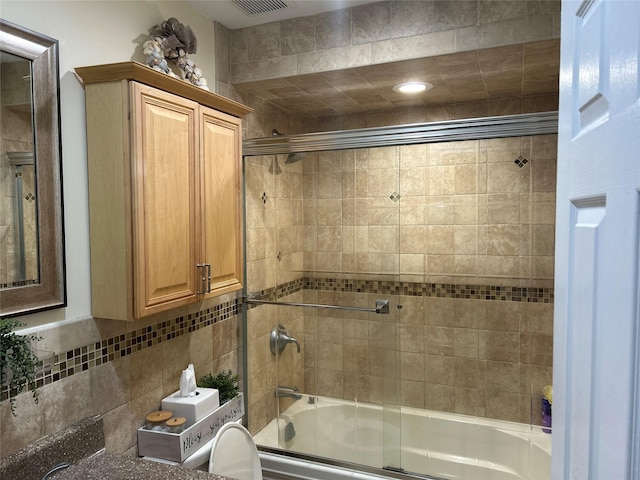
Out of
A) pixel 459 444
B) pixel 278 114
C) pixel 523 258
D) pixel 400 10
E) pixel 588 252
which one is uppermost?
pixel 400 10

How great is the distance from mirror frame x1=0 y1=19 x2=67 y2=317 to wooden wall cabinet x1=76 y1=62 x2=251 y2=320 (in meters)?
0.11

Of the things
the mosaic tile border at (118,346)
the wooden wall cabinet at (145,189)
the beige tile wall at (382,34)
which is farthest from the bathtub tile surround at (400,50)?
the mosaic tile border at (118,346)

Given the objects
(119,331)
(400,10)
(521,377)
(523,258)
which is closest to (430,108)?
(400,10)

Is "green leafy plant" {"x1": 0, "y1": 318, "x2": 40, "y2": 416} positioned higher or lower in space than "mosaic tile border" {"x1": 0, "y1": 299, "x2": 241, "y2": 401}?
higher

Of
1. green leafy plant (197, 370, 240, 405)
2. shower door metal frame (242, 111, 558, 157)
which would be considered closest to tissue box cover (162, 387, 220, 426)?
green leafy plant (197, 370, 240, 405)

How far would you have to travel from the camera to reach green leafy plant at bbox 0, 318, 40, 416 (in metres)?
1.28

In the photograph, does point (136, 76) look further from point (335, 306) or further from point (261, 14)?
point (335, 306)

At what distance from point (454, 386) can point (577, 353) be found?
Answer: 6.90 ft

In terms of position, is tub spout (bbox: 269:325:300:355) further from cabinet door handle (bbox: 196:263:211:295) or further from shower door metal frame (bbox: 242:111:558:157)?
shower door metal frame (bbox: 242:111:558:157)

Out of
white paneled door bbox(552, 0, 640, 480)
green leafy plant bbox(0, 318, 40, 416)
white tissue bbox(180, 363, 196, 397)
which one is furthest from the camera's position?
white tissue bbox(180, 363, 196, 397)

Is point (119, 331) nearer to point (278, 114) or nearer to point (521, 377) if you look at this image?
point (278, 114)

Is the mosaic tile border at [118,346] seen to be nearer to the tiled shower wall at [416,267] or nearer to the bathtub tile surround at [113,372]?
the bathtub tile surround at [113,372]

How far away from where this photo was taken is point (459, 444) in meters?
2.61

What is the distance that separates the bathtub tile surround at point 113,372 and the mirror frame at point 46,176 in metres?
0.14
